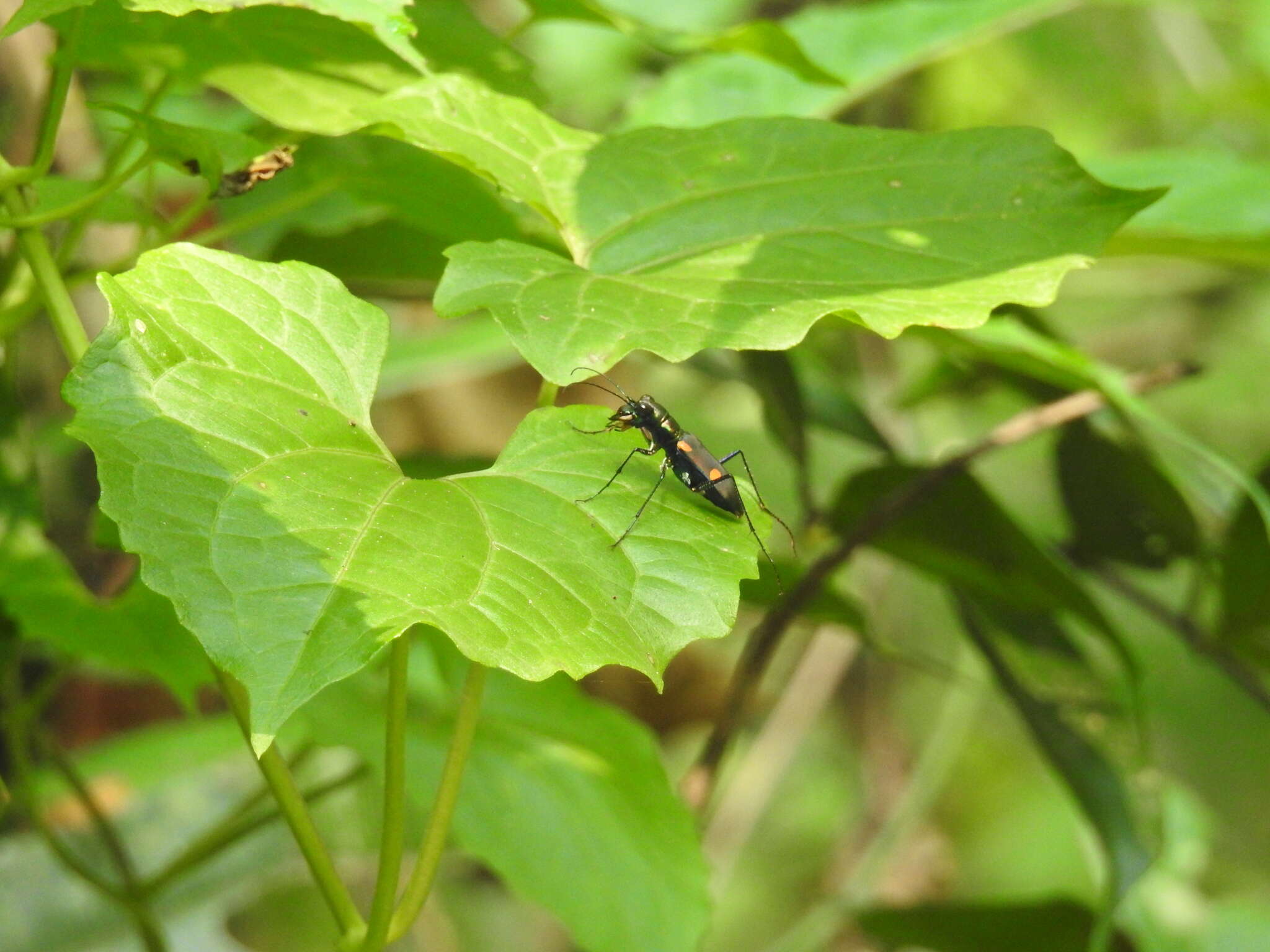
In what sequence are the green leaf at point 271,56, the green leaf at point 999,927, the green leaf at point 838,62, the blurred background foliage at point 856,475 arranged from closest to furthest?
the green leaf at point 271,56, the blurred background foliage at point 856,475, the green leaf at point 999,927, the green leaf at point 838,62

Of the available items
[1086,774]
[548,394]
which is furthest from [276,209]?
[1086,774]

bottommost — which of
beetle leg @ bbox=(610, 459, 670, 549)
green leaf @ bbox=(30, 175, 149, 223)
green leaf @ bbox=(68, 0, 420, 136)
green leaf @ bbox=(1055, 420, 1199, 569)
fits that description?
green leaf @ bbox=(1055, 420, 1199, 569)

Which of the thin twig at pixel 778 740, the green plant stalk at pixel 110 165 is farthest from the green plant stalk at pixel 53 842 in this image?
the thin twig at pixel 778 740

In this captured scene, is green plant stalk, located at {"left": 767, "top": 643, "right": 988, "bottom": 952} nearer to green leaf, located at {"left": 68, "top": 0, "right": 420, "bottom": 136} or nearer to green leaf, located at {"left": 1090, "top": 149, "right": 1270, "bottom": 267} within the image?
green leaf, located at {"left": 1090, "top": 149, "right": 1270, "bottom": 267}

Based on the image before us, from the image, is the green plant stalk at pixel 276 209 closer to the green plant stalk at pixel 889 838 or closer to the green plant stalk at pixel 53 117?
A: the green plant stalk at pixel 53 117

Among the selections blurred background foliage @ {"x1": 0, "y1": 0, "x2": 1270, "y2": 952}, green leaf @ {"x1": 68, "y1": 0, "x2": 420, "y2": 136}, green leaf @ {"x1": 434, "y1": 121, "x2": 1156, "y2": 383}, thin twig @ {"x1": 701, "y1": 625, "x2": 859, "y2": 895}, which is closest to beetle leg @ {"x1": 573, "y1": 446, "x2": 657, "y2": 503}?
green leaf @ {"x1": 434, "y1": 121, "x2": 1156, "y2": 383}

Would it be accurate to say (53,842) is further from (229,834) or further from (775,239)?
(775,239)
